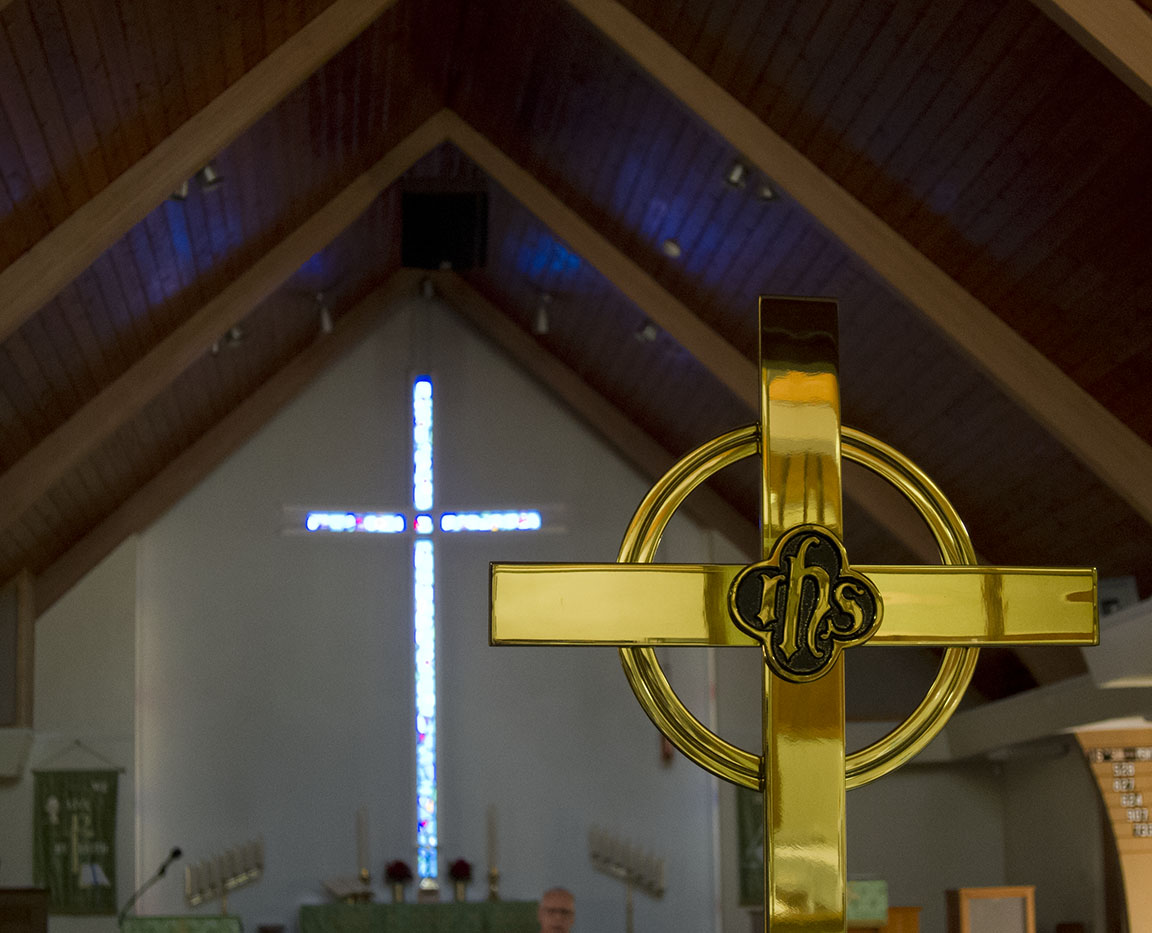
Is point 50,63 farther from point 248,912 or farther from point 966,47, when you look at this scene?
point 248,912

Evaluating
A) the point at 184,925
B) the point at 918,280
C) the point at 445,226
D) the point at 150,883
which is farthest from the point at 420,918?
the point at 918,280

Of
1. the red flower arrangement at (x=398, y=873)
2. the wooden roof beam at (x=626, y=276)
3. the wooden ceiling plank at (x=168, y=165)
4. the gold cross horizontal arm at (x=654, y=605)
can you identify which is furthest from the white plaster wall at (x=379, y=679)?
the gold cross horizontal arm at (x=654, y=605)

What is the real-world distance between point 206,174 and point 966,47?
10.9 ft

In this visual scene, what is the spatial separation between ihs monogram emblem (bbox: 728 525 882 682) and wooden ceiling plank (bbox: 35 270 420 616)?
881 cm

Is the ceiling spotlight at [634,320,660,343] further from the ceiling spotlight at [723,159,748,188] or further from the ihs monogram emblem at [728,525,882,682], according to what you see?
the ihs monogram emblem at [728,525,882,682]

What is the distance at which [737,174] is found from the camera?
6551 mm

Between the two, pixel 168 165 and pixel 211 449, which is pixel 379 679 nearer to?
pixel 211 449

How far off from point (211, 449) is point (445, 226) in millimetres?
2590

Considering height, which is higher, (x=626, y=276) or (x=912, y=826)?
(x=626, y=276)

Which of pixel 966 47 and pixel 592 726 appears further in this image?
pixel 592 726

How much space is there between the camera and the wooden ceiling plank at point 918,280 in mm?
5879

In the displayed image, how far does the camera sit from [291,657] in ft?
32.6

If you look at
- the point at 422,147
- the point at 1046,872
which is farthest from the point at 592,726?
the point at 422,147

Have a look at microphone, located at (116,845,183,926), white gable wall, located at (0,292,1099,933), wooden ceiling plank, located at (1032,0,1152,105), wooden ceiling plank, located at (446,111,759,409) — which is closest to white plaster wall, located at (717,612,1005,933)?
white gable wall, located at (0,292,1099,933)
